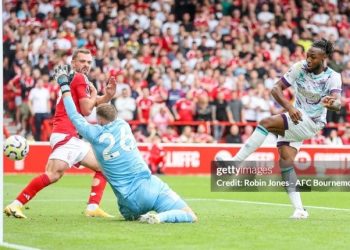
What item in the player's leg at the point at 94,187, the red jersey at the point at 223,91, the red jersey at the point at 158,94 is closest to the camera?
the player's leg at the point at 94,187

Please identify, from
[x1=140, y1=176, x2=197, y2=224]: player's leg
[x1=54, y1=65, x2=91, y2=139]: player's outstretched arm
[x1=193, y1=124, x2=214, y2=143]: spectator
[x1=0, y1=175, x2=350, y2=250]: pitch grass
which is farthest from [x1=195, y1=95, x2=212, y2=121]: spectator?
[x1=140, y1=176, x2=197, y2=224]: player's leg

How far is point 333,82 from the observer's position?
13.3 m

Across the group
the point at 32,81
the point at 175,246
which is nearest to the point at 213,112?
the point at 32,81

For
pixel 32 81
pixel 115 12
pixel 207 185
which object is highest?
pixel 115 12

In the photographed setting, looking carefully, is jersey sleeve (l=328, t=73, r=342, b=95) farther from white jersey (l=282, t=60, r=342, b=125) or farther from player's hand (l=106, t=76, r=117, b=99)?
player's hand (l=106, t=76, r=117, b=99)

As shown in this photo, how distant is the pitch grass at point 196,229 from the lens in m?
10.3

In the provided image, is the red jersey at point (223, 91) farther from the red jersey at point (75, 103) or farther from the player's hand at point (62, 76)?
the player's hand at point (62, 76)

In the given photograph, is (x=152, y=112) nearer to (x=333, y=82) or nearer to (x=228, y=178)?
(x=228, y=178)

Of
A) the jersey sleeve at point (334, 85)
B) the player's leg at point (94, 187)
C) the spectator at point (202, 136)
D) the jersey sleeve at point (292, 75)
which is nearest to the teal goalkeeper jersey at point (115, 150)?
the player's leg at point (94, 187)

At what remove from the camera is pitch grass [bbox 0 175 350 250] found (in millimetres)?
10305

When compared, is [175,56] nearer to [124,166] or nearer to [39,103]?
[39,103]

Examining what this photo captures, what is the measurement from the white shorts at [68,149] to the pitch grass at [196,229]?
78cm

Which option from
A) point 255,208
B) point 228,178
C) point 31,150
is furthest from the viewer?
point 31,150

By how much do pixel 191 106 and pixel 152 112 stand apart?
1188 mm
